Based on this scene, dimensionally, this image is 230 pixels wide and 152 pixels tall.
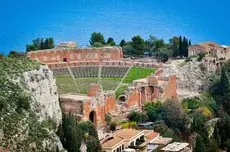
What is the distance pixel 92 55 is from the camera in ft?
236

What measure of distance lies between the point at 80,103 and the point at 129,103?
268 inches

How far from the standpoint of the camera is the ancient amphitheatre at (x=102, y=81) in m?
56.8

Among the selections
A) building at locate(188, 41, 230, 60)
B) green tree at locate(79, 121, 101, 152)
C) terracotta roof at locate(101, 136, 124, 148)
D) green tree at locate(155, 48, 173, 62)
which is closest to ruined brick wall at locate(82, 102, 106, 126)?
green tree at locate(79, 121, 101, 152)

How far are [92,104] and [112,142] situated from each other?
715cm

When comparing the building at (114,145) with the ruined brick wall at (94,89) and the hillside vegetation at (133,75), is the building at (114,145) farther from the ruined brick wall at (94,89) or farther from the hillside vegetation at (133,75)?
the hillside vegetation at (133,75)

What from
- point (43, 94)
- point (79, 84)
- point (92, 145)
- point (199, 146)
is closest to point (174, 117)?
point (199, 146)

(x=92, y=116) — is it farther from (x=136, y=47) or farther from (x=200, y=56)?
(x=136, y=47)

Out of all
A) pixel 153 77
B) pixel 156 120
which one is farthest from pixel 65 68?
pixel 156 120

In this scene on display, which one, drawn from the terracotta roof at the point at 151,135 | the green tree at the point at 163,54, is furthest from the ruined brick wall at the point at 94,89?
the green tree at the point at 163,54

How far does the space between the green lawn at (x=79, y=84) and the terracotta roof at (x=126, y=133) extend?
977 centimetres

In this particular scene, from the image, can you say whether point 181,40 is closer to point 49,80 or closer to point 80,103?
point 80,103

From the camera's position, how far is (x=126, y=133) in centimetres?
5169

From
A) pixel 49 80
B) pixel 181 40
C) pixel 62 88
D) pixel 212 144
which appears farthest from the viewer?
pixel 181 40

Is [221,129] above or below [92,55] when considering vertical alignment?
below
